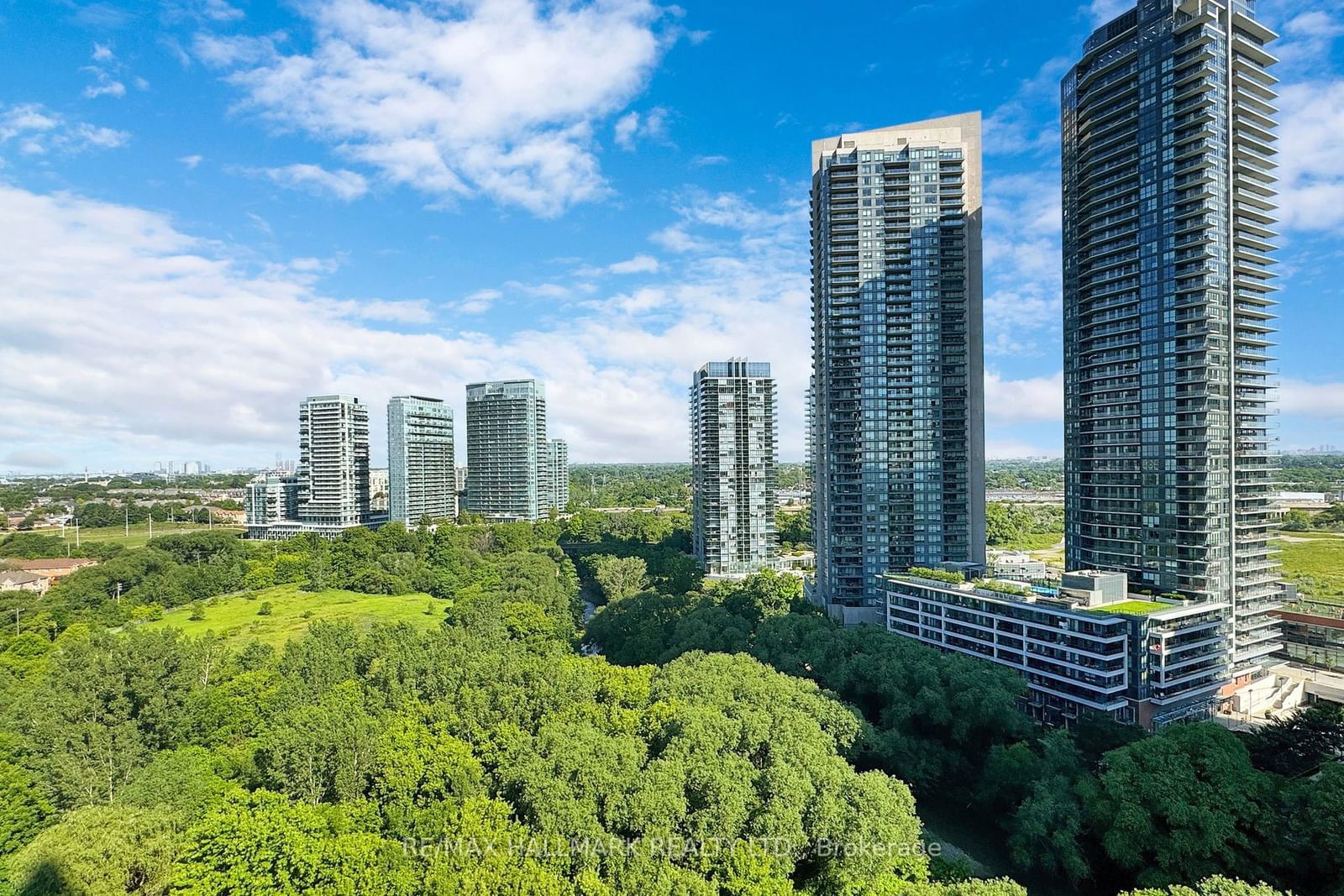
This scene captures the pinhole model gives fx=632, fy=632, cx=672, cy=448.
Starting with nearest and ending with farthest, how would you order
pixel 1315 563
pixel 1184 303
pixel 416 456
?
pixel 1184 303 → pixel 1315 563 → pixel 416 456

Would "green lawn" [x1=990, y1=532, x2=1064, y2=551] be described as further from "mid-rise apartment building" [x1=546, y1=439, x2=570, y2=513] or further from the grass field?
"mid-rise apartment building" [x1=546, y1=439, x2=570, y2=513]

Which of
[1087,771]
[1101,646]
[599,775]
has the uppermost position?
[1101,646]

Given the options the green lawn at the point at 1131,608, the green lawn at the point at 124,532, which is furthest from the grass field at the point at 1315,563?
the green lawn at the point at 124,532

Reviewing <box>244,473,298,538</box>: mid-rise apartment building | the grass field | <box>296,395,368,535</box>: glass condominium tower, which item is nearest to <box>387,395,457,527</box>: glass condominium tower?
<box>296,395,368,535</box>: glass condominium tower

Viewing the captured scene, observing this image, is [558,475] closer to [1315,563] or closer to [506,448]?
[506,448]

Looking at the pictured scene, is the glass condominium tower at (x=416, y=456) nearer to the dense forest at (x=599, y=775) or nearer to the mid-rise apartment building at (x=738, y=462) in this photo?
the mid-rise apartment building at (x=738, y=462)

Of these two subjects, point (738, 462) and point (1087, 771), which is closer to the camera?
point (1087, 771)

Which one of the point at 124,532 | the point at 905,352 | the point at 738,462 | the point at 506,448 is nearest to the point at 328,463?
the point at 506,448
